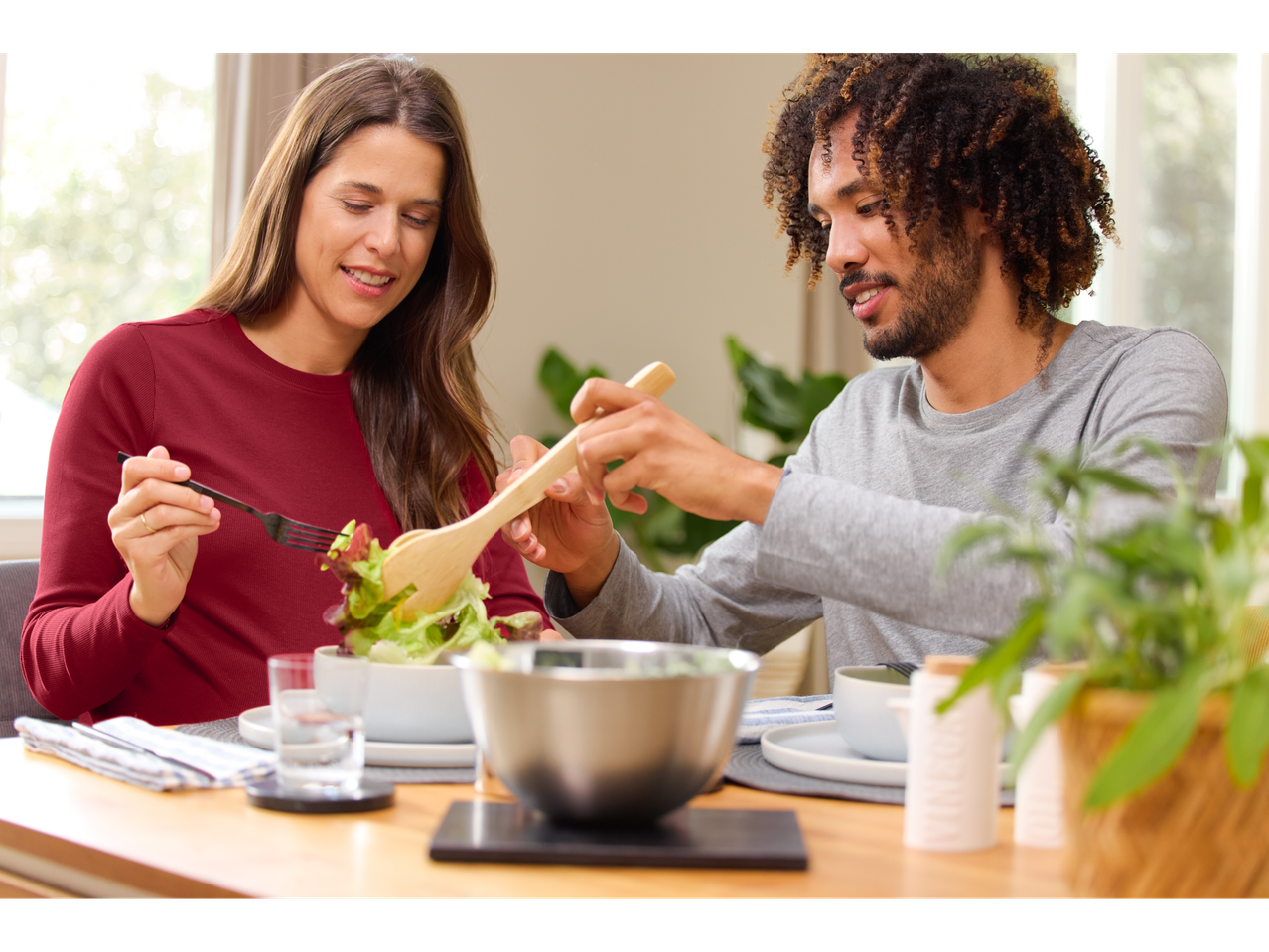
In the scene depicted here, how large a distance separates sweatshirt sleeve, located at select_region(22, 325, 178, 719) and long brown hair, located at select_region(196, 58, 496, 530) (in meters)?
0.23

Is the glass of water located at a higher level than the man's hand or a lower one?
lower

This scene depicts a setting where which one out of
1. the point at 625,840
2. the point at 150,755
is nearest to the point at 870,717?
the point at 625,840

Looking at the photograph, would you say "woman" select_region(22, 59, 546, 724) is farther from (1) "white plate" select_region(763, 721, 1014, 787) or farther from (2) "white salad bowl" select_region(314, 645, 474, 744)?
(1) "white plate" select_region(763, 721, 1014, 787)

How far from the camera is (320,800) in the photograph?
0.83m

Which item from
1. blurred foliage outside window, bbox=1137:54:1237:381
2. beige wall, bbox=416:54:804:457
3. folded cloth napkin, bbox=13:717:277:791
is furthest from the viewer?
blurred foliage outside window, bbox=1137:54:1237:381

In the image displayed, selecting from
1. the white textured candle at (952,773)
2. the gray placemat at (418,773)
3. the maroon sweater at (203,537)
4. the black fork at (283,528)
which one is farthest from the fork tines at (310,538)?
the white textured candle at (952,773)

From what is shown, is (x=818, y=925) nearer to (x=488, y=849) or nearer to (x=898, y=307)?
(x=488, y=849)

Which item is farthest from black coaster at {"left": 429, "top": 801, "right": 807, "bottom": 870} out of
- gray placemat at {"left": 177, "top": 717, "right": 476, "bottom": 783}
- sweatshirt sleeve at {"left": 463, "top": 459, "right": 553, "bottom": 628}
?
sweatshirt sleeve at {"left": 463, "top": 459, "right": 553, "bottom": 628}

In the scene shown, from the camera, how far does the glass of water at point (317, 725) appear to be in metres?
0.87

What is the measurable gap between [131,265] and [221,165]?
1.22ft

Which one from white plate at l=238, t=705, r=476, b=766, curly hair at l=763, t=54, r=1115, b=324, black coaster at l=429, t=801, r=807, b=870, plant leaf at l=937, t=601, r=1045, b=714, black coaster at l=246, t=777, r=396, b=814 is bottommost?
white plate at l=238, t=705, r=476, b=766

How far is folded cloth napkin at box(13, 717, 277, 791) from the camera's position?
0.89 metres

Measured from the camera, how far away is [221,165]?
2855 mm

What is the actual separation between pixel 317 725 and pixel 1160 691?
59 centimetres
